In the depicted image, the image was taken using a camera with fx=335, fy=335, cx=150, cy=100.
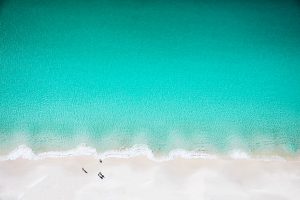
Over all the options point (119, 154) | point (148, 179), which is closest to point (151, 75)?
point (119, 154)

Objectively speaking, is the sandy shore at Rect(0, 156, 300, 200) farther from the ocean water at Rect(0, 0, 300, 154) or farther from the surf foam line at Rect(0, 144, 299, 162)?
the ocean water at Rect(0, 0, 300, 154)

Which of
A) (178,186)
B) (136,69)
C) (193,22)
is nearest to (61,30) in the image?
(136,69)

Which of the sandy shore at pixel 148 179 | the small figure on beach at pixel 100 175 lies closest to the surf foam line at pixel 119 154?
the sandy shore at pixel 148 179

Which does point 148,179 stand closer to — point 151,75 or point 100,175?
point 100,175

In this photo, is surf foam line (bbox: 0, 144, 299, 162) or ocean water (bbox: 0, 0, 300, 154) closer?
surf foam line (bbox: 0, 144, 299, 162)

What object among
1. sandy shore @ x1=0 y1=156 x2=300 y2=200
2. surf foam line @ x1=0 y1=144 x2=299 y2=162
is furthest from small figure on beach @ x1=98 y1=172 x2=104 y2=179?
surf foam line @ x1=0 y1=144 x2=299 y2=162

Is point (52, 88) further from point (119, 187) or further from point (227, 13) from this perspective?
point (227, 13)
